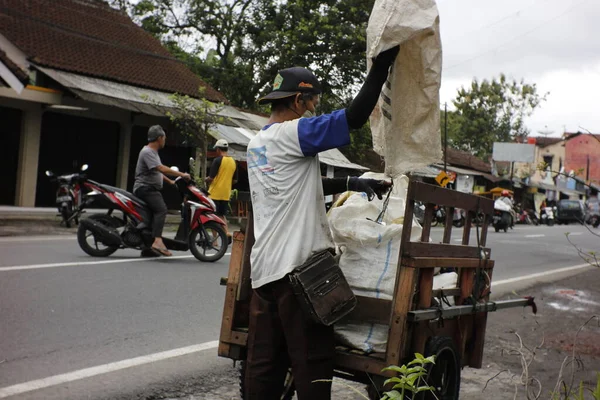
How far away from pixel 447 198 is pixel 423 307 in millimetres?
547

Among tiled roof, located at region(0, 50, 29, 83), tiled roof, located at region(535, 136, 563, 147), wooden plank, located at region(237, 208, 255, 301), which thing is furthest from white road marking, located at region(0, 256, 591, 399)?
tiled roof, located at region(535, 136, 563, 147)

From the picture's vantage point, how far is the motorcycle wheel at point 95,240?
31.1 feet

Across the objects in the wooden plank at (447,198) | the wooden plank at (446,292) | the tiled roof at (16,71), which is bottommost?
the wooden plank at (446,292)

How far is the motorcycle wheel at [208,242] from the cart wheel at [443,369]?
22.3ft

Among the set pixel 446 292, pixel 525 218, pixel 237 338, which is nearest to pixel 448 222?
pixel 446 292

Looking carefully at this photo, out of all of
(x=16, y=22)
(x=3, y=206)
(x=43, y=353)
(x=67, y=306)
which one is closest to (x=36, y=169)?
(x=3, y=206)

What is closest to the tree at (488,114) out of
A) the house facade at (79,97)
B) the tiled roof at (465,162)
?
the tiled roof at (465,162)

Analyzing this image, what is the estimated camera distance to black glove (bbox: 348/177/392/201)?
344 cm

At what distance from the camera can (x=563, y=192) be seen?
69.4 meters

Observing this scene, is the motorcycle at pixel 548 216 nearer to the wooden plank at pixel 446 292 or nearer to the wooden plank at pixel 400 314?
the wooden plank at pixel 446 292

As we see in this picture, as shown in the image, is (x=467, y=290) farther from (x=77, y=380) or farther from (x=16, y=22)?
(x=16, y=22)

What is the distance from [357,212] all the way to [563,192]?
2781 inches

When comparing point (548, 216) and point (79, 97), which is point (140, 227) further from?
point (548, 216)

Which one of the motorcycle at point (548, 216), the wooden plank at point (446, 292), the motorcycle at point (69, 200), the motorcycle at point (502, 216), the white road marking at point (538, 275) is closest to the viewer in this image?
the wooden plank at point (446, 292)
